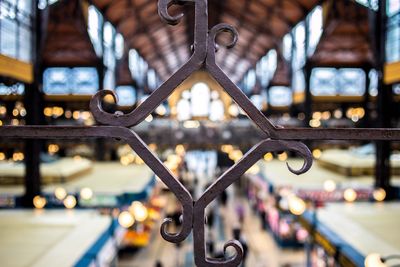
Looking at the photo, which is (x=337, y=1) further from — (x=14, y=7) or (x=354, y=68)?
(x=14, y=7)

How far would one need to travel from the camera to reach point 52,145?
81.1ft

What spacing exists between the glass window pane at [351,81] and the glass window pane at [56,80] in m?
14.5

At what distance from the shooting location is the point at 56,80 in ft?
72.0

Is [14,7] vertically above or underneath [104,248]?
above

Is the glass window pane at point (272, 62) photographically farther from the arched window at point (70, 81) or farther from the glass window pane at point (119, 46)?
the arched window at point (70, 81)

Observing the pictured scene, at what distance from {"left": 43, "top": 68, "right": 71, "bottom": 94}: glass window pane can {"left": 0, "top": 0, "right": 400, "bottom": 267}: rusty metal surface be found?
2072 cm

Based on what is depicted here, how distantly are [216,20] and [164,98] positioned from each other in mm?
28124

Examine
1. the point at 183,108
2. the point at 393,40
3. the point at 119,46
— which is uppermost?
the point at 119,46

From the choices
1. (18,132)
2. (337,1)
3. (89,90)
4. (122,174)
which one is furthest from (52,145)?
(18,132)

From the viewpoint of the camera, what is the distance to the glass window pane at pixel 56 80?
2166cm

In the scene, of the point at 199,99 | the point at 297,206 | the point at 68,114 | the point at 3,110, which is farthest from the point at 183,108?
the point at 297,206

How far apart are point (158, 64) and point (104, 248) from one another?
34.4 metres

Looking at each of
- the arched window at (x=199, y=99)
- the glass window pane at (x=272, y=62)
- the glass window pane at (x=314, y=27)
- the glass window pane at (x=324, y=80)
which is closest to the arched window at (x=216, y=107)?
the arched window at (x=199, y=99)

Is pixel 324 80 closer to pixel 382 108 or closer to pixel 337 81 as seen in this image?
pixel 337 81
